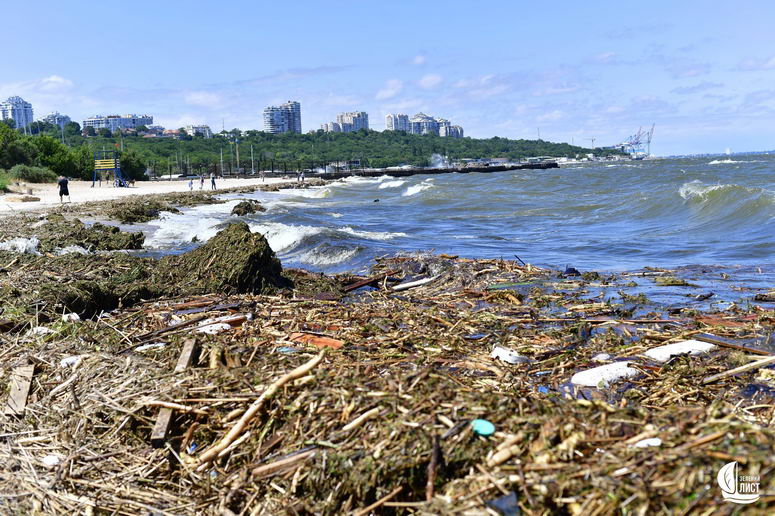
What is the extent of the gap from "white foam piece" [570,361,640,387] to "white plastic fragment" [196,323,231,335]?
9.27 ft

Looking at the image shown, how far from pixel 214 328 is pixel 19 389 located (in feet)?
5.10

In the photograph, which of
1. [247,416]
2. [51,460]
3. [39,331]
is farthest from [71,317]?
[247,416]

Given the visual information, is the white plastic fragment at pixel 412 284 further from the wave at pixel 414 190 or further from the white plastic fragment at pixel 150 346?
the wave at pixel 414 190

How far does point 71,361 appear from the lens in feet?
14.8

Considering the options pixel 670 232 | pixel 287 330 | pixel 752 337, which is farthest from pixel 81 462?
pixel 670 232

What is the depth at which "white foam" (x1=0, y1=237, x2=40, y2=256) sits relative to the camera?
9.97 m

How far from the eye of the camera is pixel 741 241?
52.5 feet

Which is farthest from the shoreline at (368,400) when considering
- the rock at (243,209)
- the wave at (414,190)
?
the wave at (414,190)

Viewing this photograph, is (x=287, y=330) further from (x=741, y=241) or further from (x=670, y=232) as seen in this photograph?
(x=670, y=232)

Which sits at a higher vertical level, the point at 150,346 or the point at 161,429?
the point at 150,346

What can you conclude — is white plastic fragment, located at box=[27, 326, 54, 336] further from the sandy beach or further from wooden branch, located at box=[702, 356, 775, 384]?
the sandy beach

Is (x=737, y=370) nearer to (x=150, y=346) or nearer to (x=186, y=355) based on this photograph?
(x=186, y=355)

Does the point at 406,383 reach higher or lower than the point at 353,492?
higher

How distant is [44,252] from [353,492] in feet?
29.9
